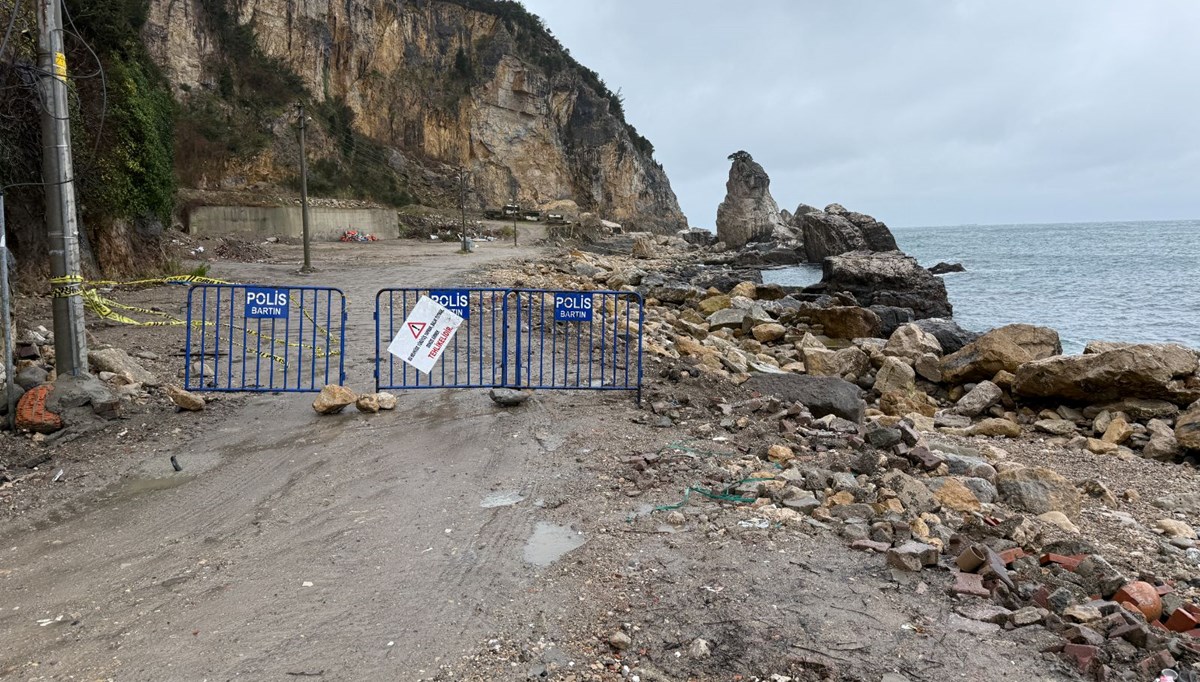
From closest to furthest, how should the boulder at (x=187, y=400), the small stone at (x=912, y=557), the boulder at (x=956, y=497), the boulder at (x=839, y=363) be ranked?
the small stone at (x=912, y=557) → the boulder at (x=956, y=497) → the boulder at (x=187, y=400) → the boulder at (x=839, y=363)

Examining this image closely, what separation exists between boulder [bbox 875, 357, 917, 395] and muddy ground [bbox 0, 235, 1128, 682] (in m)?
6.18

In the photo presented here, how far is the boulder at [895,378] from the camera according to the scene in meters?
12.4

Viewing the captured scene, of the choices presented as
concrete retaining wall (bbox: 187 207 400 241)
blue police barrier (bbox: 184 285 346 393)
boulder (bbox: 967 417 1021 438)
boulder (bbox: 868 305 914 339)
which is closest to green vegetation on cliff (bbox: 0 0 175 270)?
blue police barrier (bbox: 184 285 346 393)

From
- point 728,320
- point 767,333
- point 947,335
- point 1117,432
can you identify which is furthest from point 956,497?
point 728,320

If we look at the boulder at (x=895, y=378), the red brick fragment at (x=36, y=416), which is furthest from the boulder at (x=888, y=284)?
the red brick fragment at (x=36, y=416)

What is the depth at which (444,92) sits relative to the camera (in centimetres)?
7212

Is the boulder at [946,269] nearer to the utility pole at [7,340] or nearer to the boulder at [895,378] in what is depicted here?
the boulder at [895,378]

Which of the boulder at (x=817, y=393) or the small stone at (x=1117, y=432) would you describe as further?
the small stone at (x=1117, y=432)

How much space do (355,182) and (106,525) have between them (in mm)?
58299

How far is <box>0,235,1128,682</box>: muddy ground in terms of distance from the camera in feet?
11.8

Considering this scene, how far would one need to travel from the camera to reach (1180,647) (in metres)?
3.54

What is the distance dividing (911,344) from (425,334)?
10.8 m

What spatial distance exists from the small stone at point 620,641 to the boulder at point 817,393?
5426 mm

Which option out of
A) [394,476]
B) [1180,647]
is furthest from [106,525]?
[1180,647]
